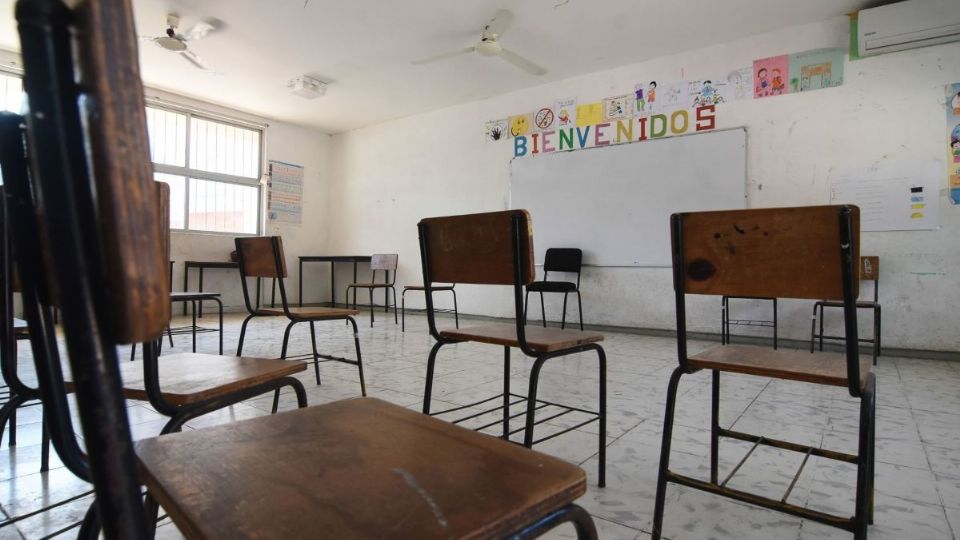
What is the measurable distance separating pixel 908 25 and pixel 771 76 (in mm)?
894

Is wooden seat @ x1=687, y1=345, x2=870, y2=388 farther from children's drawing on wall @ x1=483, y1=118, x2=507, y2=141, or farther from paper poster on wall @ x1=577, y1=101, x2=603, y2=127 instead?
children's drawing on wall @ x1=483, y1=118, x2=507, y2=141

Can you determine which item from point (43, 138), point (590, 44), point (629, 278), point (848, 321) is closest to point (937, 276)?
point (629, 278)

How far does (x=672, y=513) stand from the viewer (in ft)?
4.02

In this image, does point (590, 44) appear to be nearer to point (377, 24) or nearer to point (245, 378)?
point (377, 24)

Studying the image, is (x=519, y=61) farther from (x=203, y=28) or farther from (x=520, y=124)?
(x=203, y=28)

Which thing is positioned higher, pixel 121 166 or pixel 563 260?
pixel 121 166

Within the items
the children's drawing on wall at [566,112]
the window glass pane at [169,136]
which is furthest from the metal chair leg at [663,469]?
the window glass pane at [169,136]

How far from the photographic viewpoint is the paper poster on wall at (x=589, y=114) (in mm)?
5023

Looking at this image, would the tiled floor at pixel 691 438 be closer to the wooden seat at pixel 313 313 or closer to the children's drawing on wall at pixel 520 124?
the wooden seat at pixel 313 313

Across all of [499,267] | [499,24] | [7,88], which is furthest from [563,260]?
[7,88]

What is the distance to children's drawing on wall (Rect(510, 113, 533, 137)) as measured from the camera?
553cm

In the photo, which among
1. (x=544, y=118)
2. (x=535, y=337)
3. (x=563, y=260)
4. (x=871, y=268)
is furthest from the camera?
(x=544, y=118)

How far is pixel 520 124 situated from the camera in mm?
5594

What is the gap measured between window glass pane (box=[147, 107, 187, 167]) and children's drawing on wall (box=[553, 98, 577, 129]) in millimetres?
4681
